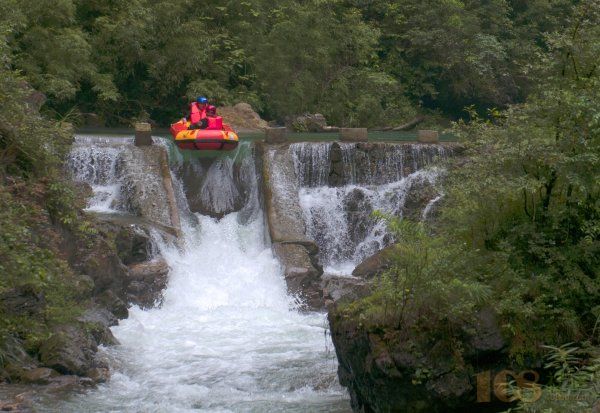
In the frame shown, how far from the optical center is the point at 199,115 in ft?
58.4

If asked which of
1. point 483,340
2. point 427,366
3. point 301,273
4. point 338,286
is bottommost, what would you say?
point 338,286

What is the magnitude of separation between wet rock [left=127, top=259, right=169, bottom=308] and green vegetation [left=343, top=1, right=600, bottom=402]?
5851mm

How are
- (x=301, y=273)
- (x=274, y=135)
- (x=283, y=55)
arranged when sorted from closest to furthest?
(x=301, y=273)
(x=274, y=135)
(x=283, y=55)

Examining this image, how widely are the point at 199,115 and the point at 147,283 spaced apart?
17.9 ft

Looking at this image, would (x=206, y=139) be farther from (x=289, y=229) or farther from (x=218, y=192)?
(x=289, y=229)

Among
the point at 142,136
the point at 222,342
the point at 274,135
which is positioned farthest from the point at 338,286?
the point at 142,136

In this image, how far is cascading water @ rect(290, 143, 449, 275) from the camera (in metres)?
16.3

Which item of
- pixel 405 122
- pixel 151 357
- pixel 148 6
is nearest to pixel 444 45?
pixel 405 122

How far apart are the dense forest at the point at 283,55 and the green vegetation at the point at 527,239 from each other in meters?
12.4

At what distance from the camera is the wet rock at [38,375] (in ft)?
28.2

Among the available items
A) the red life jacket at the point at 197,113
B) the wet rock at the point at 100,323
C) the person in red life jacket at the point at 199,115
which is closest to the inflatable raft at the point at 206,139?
the person in red life jacket at the point at 199,115

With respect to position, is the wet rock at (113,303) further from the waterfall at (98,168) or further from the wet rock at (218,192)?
the wet rock at (218,192)

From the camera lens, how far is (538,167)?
8070 mm

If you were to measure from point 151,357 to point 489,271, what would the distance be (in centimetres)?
450
